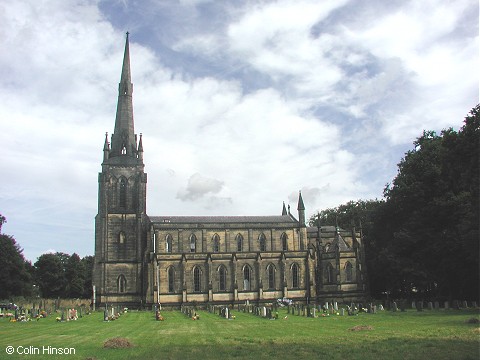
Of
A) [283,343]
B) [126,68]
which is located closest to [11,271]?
[126,68]

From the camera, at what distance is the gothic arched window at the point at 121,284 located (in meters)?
60.0

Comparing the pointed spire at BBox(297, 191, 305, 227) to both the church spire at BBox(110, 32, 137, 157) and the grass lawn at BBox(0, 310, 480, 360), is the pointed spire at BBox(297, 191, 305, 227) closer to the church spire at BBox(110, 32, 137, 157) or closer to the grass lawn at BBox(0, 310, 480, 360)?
the church spire at BBox(110, 32, 137, 157)

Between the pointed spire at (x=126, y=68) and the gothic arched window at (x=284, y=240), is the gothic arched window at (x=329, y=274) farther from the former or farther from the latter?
the pointed spire at (x=126, y=68)

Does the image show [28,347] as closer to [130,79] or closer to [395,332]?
[395,332]

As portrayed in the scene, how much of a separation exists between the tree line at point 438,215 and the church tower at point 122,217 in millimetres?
29627

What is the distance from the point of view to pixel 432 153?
47.0 metres

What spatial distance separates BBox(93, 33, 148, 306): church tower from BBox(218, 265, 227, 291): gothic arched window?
9.52 metres

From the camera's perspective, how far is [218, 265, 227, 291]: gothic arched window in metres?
60.6

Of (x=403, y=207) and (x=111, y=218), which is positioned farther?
(x=111, y=218)

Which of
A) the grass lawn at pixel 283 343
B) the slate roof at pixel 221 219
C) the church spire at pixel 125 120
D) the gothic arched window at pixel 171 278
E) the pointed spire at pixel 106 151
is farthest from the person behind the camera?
the slate roof at pixel 221 219

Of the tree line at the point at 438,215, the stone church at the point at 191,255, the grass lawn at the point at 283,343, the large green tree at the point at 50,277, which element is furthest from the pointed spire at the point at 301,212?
the large green tree at the point at 50,277

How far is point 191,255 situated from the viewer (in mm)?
60656

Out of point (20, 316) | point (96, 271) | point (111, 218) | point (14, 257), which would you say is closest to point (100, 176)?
point (111, 218)

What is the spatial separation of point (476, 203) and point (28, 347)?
2793 centimetres
